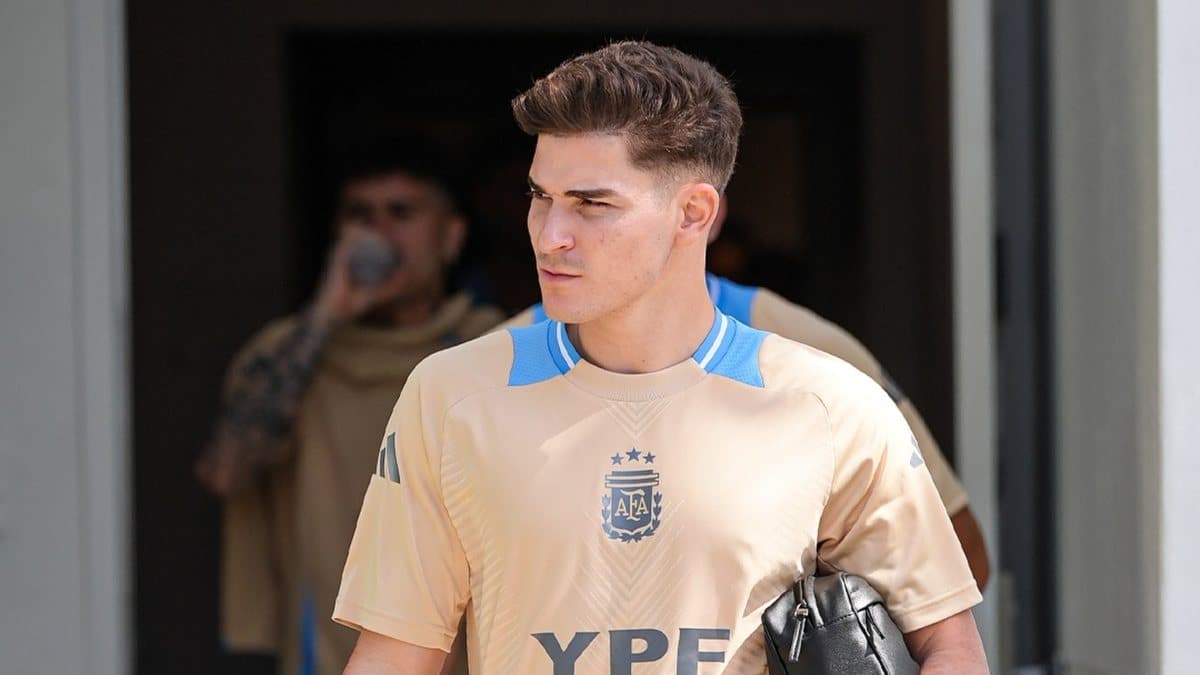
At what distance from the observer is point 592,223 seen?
197cm

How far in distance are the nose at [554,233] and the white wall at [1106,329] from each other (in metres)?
1.41

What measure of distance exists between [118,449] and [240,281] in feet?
6.80

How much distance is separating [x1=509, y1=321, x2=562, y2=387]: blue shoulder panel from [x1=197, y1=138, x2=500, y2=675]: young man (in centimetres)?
193

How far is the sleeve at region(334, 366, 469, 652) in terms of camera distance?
202 centimetres

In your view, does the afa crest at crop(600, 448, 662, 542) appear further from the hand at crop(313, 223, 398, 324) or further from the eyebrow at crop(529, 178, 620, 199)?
the hand at crop(313, 223, 398, 324)

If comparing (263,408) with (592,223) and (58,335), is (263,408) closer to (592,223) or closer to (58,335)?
(58,335)

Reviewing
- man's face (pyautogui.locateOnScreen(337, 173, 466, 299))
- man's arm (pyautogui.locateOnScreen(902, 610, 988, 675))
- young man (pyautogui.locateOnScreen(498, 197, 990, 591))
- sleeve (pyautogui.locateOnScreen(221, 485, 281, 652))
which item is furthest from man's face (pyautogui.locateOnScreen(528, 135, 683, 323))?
sleeve (pyautogui.locateOnScreen(221, 485, 281, 652))

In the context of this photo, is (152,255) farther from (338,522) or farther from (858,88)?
(858,88)

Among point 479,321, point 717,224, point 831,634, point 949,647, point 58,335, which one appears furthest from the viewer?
Answer: point 479,321

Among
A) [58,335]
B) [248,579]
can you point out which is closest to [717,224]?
[58,335]

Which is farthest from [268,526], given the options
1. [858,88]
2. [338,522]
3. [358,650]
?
[858,88]

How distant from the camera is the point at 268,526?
4.34 meters

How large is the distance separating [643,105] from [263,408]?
2407 mm

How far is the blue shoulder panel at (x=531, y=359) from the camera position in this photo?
81.4 inches
